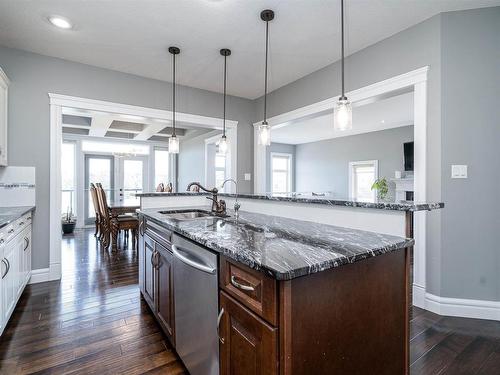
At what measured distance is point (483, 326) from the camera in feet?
6.95

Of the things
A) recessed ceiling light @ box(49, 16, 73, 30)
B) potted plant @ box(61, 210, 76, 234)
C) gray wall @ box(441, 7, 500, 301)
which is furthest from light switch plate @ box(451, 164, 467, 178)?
potted plant @ box(61, 210, 76, 234)

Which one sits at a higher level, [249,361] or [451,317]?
[249,361]

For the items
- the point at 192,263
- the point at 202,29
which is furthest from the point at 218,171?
the point at 192,263

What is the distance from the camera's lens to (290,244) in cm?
123

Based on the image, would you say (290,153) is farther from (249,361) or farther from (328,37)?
(249,361)

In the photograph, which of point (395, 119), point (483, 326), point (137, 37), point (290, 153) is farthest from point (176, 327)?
point (290, 153)

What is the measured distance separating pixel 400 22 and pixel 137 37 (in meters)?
2.58

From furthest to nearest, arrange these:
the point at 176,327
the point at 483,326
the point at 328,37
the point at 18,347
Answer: the point at 328,37
the point at 483,326
the point at 18,347
the point at 176,327

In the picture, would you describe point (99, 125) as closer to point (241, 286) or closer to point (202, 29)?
point (202, 29)

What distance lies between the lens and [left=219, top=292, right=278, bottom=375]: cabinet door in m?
0.90

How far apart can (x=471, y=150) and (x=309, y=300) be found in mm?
2259

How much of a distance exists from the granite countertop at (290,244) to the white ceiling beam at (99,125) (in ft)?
13.7

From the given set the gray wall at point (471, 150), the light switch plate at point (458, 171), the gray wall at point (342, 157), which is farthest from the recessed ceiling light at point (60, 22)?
the gray wall at point (342, 157)

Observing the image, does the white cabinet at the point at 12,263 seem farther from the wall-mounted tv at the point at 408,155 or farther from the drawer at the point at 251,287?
the wall-mounted tv at the point at 408,155
